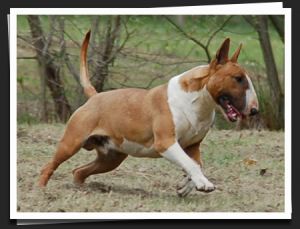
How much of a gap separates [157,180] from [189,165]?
1285 mm

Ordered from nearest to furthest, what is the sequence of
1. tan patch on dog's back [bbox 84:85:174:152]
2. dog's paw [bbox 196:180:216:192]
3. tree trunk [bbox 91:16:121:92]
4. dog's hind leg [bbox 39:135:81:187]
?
dog's paw [bbox 196:180:216:192] → tan patch on dog's back [bbox 84:85:174:152] → dog's hind leg [bbox 39:135:81:187] → tree trunk [bbox 91:16:121:92]

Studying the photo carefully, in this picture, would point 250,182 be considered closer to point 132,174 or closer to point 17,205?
point 132,174

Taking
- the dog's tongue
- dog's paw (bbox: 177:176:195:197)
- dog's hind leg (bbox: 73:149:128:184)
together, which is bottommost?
dog's paw (bbox: 177:176:195:197)

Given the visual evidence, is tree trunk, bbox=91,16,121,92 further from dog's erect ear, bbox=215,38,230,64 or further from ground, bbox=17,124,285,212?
dog's erect ear, bbox=215,38,230,64

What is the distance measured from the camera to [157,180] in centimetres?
1094

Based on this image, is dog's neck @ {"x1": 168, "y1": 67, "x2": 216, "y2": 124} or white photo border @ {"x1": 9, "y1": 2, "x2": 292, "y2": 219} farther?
white photo border @ {"x1": 9, "y1": 2, "x2": 292, "y2": 219}

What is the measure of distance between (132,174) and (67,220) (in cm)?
130

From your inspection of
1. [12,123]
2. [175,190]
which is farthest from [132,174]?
[12,123]

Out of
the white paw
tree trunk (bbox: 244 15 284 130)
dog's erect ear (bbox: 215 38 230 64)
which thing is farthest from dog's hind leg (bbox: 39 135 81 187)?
tree trunk (bbox: 244 15 284 130)

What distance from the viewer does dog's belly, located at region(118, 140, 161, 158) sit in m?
10.0

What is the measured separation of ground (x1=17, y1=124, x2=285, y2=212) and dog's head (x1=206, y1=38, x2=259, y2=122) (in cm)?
95

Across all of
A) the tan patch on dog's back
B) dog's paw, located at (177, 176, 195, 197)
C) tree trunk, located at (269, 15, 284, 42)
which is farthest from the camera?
tree trunk, located at (269, 15, 284, 42)

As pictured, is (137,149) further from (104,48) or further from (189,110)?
(104,48)

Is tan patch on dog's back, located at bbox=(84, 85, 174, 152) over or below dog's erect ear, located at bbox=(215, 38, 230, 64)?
below
